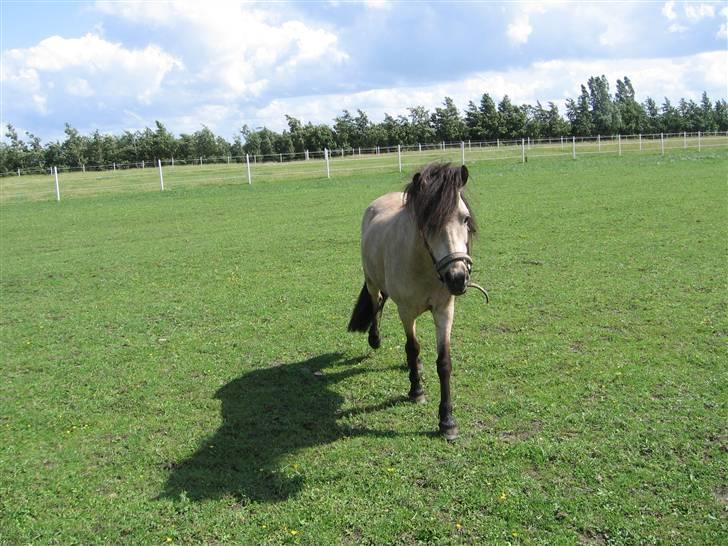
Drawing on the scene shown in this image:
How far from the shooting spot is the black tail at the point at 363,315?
657 cm

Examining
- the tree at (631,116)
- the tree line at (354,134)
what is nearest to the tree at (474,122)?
the tree line at (354,134)

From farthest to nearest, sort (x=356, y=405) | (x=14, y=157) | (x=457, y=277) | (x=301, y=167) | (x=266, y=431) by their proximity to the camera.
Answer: (x=14, y=157) → (x=301, y=167) → (x=356, y=405) → (x=266, y=431) → (x=457, y=277)

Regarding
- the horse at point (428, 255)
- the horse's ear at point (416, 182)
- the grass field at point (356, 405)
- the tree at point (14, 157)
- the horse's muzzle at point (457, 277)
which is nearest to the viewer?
the grass field at point (356, 405)

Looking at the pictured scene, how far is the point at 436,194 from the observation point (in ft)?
14.3

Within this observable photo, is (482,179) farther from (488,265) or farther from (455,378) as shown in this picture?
(455,378)

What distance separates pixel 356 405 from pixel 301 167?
122 ft

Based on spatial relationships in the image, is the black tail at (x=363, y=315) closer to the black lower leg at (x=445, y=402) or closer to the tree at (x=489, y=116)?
the black lower leg at (x=445, y=402)

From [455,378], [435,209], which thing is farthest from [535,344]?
[435,209]

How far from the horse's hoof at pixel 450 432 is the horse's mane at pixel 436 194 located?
5.01 feet

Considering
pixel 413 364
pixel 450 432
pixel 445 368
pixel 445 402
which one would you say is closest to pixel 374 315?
pixel 413 364

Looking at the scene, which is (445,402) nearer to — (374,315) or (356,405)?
(356,405)

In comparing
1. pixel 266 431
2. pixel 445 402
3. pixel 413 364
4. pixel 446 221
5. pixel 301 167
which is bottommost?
pixel 266 431

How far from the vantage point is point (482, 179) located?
26.5 metres

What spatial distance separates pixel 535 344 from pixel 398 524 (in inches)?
132
